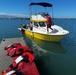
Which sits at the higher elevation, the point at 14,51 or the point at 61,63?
the point at 14,51

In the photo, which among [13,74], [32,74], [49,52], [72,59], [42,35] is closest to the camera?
[13,74]

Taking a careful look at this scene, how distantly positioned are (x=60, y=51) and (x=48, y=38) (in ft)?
8.42

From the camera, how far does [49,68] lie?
29.6 feet

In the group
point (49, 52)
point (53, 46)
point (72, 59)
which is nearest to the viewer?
point (72, 59)

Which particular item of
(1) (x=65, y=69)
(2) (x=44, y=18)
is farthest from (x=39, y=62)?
(2) (x=44, y=18)

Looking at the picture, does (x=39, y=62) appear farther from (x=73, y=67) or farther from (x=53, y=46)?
(x=53, y=46)

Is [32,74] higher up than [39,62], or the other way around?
[32,74]

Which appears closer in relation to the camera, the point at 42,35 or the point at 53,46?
the point at 53,46

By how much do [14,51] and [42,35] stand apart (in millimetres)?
6561

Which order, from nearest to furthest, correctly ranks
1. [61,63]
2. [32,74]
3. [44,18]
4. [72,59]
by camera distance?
[32,74] < [61,63] < [72,59] < [44,18]

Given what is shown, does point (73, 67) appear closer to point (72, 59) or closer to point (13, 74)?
point (72, 59)

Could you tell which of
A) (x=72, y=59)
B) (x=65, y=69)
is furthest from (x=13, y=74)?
(x=72, y=59)

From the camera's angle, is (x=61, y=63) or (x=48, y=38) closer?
(x=61, y=63)

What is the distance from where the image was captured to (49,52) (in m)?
12.3
